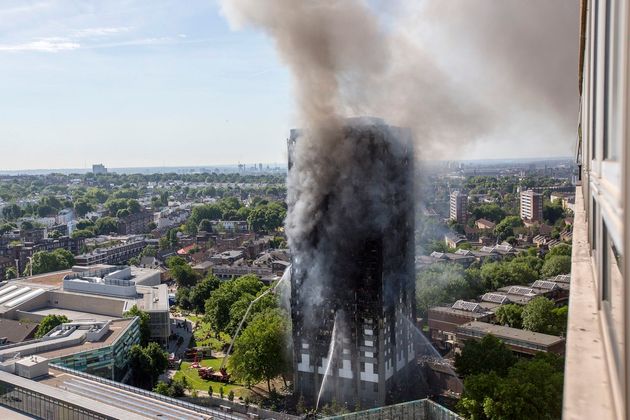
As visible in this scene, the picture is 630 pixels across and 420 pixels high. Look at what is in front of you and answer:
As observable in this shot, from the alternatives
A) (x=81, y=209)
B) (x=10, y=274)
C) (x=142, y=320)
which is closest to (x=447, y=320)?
(x=142, y=320)

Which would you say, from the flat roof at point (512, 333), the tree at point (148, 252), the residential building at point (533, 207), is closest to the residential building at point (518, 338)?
the flat roof at point (512, 333)

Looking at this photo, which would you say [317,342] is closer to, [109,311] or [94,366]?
[94,366]

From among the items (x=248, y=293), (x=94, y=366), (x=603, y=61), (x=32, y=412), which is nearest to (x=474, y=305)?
(x=248, y=293)

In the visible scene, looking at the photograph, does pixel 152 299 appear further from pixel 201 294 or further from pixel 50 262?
pixel 50 262

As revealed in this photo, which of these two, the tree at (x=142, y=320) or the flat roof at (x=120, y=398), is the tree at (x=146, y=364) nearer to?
the tree at (x=142, y=320)

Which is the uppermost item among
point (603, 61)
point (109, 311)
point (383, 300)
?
point (603, 61)

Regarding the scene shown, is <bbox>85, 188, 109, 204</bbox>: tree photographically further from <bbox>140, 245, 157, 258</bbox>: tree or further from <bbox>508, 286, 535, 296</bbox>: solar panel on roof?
<bbox>508, 286, 535, 296</bbox>: solar panel on roof
